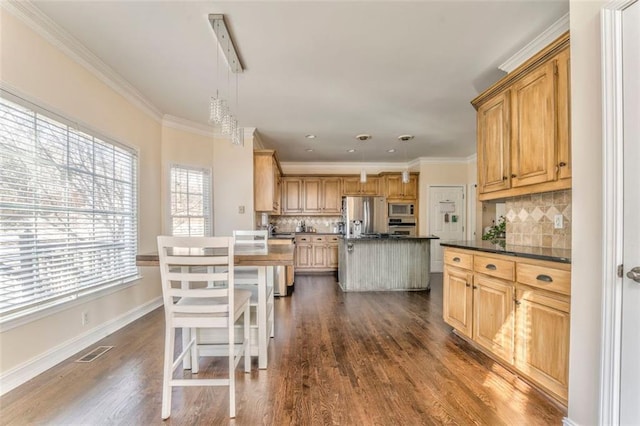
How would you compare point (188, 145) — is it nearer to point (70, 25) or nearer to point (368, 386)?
point (70, 25)

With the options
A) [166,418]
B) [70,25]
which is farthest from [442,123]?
[166,418]

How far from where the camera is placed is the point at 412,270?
16.0 feet

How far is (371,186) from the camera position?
688 centimetres

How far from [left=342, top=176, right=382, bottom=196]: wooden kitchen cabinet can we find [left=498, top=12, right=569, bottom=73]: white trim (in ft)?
13.8

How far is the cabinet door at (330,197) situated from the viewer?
684 centimetres

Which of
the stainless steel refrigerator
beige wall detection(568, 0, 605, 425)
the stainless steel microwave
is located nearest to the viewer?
beige wall detection(568, 0, 605, 425)

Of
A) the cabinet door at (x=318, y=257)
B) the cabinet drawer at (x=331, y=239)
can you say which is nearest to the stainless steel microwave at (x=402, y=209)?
the cabinet drawer at (x=331, y=239)

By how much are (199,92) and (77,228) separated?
1.85m

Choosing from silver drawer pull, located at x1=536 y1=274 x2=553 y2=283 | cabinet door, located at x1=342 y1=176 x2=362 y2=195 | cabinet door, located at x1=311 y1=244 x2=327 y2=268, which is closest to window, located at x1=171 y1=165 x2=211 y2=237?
cabinet door, located at x1=311 y1=244 x2=327 y2=268

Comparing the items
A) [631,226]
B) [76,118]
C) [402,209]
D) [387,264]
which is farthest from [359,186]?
[631,226]

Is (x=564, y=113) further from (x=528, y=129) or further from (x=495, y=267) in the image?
(x=495, y=267)

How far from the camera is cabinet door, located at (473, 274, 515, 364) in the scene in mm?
2104

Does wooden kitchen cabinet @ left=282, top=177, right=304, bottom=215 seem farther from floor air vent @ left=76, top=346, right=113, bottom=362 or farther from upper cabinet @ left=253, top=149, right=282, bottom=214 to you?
floor air vent @ left=76, top=346, right=113, bottom=362

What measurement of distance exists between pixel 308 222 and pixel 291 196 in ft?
2.68
